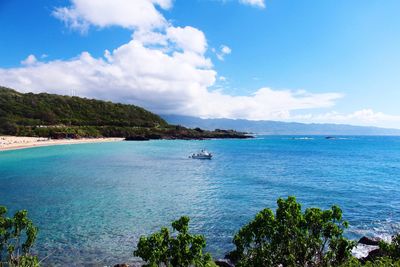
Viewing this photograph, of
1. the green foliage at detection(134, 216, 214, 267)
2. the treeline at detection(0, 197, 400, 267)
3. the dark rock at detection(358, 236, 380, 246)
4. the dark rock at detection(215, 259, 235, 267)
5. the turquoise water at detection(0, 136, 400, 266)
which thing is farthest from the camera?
the turquoise water at detection(0, 136, 400, 266)

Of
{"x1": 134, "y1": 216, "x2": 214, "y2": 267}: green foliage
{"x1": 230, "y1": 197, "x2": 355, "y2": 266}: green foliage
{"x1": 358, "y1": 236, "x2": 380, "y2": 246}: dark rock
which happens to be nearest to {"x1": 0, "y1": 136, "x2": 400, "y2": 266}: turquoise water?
{"x1": 358, "y1": 236, "x2": 380, "y2": 246}: dark rock

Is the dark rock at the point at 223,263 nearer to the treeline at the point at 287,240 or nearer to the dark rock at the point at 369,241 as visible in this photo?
the treeline at the point at 287,240

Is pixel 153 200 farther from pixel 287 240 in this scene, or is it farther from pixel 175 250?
pixel 175 250

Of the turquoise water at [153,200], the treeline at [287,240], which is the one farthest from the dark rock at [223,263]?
the treeline at [287,240]

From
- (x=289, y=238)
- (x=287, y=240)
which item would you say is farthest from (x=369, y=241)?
(x=287, y=240)

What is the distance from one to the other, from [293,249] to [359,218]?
19.8 m

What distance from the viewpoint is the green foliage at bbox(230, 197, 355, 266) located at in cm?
1504

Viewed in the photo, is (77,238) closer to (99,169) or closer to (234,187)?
(234,187)

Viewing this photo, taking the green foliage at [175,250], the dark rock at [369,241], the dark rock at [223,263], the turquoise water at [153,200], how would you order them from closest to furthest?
the green foliage at [175,250]
the dark rock at [223,263]
the dark rock at [369,241]
the turquoise water at [153,200]

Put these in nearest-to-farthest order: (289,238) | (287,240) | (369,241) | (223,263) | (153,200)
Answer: (287,240), (289,238), (223,263), (369,241), (153,200)

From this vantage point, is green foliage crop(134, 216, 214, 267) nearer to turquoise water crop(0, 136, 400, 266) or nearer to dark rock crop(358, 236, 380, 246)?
turquoise water crop(0, 136, 400, 266)

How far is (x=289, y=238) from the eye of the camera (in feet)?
51.2

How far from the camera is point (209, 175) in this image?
60.7m

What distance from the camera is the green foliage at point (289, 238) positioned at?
49.3ft
